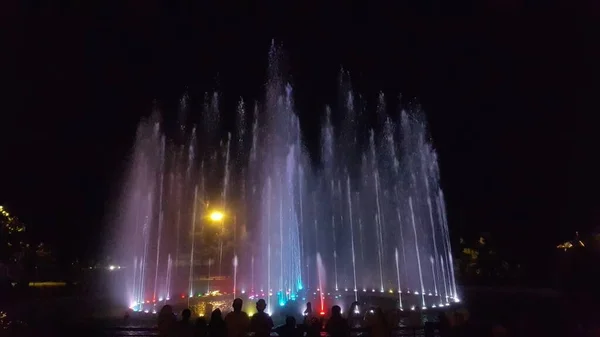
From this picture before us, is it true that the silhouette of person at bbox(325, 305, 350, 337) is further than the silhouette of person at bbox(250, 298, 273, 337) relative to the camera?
Yes

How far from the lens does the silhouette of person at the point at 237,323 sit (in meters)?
7.31

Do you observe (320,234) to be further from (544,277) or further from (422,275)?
(544,277)

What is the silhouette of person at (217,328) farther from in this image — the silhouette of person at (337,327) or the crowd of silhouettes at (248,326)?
the silhouette of person at (337,327)

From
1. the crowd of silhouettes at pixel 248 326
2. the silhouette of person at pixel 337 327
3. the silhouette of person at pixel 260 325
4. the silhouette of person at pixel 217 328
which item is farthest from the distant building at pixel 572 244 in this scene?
the silhouette of person at pixel 217 328

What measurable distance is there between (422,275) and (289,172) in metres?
12.3

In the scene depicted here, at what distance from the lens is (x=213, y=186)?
43531 mm

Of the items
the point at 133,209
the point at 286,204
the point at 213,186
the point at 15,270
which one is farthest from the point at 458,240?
the point at 15,270

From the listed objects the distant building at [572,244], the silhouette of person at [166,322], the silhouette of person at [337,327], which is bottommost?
the silhouette of person at [337,327]

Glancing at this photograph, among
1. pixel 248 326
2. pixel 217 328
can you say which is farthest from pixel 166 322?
pixel 248 326

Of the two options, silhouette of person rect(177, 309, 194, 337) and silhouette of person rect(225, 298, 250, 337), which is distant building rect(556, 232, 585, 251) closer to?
silhouette of person rect(225, 298, 250, 337)

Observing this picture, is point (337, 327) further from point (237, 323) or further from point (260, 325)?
point (237, 323)

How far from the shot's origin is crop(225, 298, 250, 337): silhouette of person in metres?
7.31

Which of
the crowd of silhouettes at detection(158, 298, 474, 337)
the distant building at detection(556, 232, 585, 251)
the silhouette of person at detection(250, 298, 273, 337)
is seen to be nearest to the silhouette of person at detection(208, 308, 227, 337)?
the crowd of silhouettes at detection(158, 298, 474, 337)

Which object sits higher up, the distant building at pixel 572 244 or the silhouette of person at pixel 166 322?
the distant building at pixel 572 244
